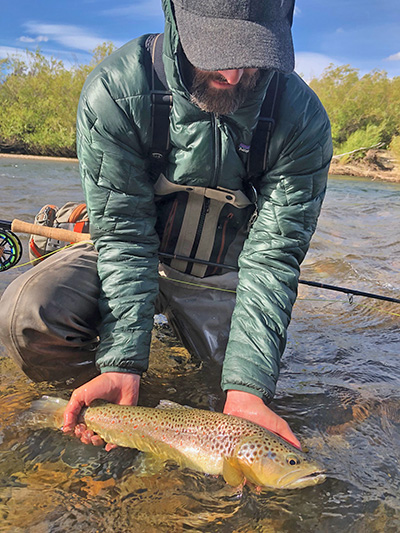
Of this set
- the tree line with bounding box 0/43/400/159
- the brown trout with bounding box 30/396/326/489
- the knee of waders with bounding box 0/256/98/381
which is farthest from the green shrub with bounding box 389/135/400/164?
the brown trout with bounding box 30/396/326/489

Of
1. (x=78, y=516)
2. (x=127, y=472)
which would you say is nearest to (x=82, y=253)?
(x=127, y=472)

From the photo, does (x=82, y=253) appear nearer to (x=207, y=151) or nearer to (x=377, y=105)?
(x=207, y=151)

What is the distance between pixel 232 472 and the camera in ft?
6.49

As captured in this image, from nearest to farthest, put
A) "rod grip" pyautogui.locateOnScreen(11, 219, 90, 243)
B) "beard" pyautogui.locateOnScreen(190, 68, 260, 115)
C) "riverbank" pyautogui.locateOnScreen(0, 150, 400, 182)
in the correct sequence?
1. "beard" pyautogui.locateOnScreen(190, 68, 260, 115)
2. "rod grip" pyautogui.locateOnScreen(11, 219, 90, 243)
3. "riverbank" pyautogui.locateOnScreen(0, 150, 400, 182)

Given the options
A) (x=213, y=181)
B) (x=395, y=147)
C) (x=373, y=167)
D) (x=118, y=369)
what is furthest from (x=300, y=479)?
(x=395, y=147)

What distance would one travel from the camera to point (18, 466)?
204 cm

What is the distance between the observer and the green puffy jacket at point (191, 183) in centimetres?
237

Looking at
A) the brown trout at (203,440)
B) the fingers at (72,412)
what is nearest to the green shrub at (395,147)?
the brown trout at (203,440)

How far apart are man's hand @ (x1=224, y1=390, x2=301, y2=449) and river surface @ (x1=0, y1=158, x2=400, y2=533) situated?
223mm

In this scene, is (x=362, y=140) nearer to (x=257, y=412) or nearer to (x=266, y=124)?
(x=266, y=124)

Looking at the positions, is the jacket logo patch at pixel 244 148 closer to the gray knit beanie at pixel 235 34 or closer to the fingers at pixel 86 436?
the gray knit beanie at pixel 235 34

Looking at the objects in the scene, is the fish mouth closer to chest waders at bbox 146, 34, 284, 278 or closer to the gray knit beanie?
chest waders at bbox 146, 34, 284, 278

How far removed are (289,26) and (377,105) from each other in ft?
164

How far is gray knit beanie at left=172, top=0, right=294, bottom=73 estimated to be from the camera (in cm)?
198
